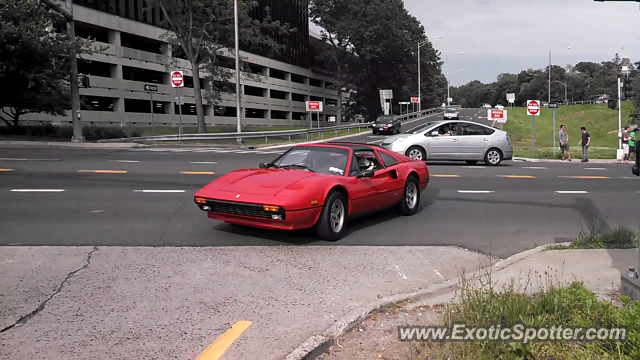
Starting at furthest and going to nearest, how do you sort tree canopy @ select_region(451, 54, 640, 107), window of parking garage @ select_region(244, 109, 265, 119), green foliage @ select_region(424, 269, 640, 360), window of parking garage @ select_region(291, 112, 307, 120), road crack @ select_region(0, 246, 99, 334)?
tree canopy @ select_region(451, 54, 640, 107), window of parking garage @ select_region(291, 112, 307, 120), window of parking garage @ select_region(244, 109, 265, 119), road crack @ select_region(0, 246, 99, 334), green foliage @ select_region(424, 269, 640, 360)

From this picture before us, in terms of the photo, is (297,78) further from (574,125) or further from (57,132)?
(57,132)

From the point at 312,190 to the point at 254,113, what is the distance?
6121 centimetres

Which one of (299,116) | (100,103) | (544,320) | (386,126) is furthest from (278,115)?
(544,320)

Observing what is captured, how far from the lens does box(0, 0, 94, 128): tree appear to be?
25922 millimetres

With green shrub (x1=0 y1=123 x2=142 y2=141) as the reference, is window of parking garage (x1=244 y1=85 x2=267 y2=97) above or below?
above

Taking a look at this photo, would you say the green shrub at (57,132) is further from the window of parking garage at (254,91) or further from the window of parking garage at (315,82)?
the window of parking garage at (315,82)

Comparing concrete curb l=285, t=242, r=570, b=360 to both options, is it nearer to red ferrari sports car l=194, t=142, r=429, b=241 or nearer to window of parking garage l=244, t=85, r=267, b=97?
red ferrari sports car l=194, t=142, r=429, b=241

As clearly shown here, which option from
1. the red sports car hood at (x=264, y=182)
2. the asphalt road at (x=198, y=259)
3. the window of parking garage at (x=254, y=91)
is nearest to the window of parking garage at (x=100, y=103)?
the window of parking garage at (x=254, y=91)

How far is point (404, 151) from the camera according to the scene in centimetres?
1942

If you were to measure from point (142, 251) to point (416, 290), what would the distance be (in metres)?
3.66

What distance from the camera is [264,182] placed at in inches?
309

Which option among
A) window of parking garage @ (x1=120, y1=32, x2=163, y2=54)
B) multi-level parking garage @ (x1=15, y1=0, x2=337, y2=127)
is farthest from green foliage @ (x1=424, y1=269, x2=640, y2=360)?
window of parking garage @ (x1=120, y1=32, x2=163, y2=54)

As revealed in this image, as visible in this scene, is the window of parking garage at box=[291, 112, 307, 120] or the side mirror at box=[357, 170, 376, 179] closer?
the side mirror at box=[357, 170, 376, 179]

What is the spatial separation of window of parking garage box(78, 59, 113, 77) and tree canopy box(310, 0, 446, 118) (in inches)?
1265
